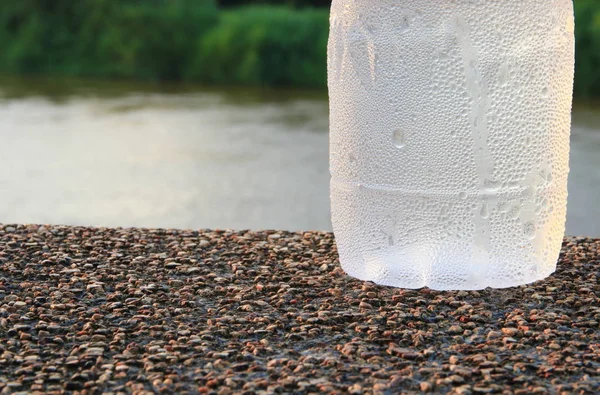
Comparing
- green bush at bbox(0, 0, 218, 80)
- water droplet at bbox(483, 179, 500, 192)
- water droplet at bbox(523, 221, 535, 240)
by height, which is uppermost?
water droplet at bbox(483, 179, 500, 192)

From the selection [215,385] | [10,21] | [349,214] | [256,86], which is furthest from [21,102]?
[215,385]

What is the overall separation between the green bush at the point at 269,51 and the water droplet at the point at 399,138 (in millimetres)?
17366

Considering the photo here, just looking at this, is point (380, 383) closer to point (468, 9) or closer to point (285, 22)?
point (468, 9)

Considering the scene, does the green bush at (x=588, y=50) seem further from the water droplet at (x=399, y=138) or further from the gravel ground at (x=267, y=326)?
the water droplet at (x=399, y=138)

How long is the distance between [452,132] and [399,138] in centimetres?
28

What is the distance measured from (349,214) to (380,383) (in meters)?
1.68

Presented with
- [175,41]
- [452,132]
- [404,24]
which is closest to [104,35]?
[175,41]

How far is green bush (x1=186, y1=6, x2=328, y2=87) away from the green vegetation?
0.02 meters

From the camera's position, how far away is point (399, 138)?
16.6 feet

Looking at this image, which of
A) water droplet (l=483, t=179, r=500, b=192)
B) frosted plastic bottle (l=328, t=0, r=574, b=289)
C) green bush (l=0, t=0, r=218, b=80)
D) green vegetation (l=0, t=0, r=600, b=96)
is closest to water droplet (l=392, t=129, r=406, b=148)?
frosted plastic bottle (l=328, t=0, r=574, b=289)

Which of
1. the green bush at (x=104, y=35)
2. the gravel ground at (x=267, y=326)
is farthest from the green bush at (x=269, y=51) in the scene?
the gravel ground at (x=267, y=326)

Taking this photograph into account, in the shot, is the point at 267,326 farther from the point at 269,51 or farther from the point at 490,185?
the point at 269,51

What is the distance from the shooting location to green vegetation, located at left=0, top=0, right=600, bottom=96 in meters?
22.5

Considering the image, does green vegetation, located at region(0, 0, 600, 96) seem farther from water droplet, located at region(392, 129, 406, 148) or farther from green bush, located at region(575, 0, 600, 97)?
water droplet, located at region(392, 129, 406, 148)
